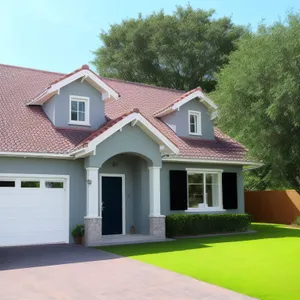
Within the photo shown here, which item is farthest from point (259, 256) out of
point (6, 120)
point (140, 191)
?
point (6, 120)

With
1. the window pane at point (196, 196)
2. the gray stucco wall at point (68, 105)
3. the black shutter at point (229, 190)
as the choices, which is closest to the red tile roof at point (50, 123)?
the gray stucco wall at point (68, 105)

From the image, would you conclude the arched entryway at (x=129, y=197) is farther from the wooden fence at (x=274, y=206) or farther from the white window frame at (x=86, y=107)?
the wooden fence at (x=274, y=206)

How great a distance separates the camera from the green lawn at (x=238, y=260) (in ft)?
26.7

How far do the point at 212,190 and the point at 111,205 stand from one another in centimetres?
514

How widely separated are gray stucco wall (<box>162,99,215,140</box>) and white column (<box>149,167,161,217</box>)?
3.93 m

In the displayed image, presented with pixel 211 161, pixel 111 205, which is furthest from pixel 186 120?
pixel 111 205

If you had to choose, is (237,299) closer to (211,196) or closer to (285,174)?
(211,196)

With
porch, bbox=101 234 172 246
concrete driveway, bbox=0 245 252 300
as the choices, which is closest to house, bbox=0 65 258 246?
porch, bbox=101 234 172 246

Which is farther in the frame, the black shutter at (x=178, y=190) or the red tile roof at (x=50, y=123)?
the black shutter at (x=178, y=190)

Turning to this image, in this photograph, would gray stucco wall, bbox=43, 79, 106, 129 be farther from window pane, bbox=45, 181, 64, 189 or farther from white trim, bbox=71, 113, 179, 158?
window pane, bbox=45, 181, 64, 189

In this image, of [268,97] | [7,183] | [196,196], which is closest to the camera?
[7,183]

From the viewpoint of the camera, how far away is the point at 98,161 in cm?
1507

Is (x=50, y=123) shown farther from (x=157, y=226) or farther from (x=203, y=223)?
(x=203, y=223)

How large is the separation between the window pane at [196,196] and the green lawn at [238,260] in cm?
257
